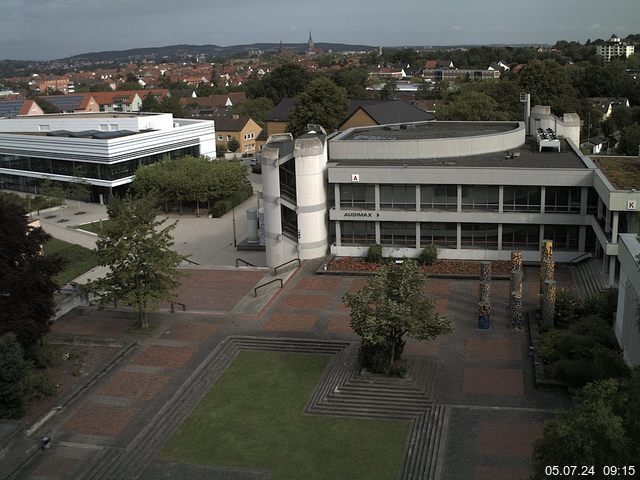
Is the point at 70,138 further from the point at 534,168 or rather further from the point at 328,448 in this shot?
the point at 328,448

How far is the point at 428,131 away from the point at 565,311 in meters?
22.4

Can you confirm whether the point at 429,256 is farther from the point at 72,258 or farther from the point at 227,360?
the point at 72,258

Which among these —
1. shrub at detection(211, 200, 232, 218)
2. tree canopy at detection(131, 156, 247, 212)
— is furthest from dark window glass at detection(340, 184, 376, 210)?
tree canopy at detection(131, 156, 247, 212)

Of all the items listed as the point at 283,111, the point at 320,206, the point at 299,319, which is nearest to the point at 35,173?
the point at 283,111

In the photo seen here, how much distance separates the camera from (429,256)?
38.8 metres

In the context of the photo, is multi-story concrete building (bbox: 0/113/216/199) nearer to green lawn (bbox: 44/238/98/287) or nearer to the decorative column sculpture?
green lawn (bbox: 44/238/98/287)

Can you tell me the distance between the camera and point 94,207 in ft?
207

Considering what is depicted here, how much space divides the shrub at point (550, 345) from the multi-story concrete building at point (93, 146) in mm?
45141

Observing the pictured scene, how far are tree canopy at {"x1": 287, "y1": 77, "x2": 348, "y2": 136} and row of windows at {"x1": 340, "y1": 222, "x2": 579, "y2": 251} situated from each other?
34.3 metres

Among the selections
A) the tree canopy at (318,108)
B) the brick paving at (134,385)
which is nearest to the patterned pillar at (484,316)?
the brick paving at (134,385)

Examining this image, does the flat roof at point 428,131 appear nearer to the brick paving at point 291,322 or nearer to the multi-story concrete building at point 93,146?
the brick paving at point 291,322

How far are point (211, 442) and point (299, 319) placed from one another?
10.2 meters

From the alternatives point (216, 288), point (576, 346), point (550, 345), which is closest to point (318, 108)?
point (216, 288)

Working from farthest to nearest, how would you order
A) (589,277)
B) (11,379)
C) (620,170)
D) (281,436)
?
(620,170) → (589,277) → (11,379) → (281,436)
